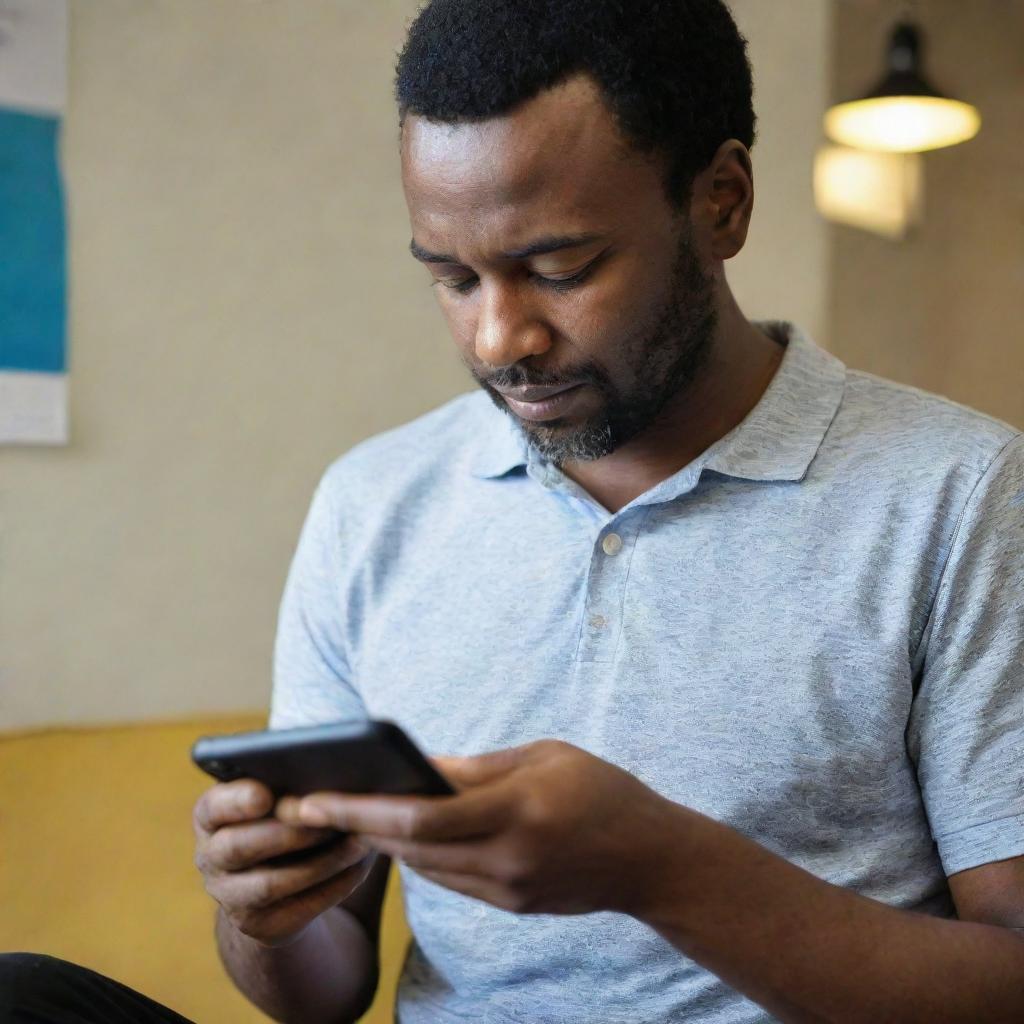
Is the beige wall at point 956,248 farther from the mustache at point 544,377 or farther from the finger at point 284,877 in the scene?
the finger at point 284,877

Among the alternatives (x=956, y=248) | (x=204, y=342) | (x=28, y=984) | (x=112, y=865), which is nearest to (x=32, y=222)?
(x=204, y=342)

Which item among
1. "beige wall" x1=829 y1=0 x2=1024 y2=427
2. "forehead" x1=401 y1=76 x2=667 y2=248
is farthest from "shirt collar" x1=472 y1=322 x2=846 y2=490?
"beige wall" x1=829 y1=0 x2=1024 y2=427

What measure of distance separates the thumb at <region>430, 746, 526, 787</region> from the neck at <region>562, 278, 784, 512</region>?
408 mm

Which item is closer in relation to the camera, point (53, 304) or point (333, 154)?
Result: point (53, 304)

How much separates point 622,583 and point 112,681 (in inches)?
30.7

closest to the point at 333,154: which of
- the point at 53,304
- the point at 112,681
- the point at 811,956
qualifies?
the point at 53,304

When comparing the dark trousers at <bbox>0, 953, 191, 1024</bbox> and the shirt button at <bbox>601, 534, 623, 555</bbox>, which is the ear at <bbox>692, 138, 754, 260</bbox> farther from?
the dark trousers at <bbox>0, 953, 191, 1024</bbox>

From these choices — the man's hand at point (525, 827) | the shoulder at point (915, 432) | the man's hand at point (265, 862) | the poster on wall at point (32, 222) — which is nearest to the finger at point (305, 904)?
the man's hand at point (265, 862)

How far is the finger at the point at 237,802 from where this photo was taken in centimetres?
79

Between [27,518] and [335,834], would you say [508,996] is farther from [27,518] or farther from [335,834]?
[27,518]

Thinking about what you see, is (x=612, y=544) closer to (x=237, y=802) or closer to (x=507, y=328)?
(x=507, y=328)

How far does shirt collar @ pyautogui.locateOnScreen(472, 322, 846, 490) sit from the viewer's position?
107 cm

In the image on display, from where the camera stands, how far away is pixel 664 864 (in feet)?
2.62

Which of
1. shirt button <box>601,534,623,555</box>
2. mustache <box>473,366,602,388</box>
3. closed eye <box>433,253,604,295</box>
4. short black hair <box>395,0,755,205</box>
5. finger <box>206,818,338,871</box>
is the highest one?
short black hair <box>395,0,755,205</box>
